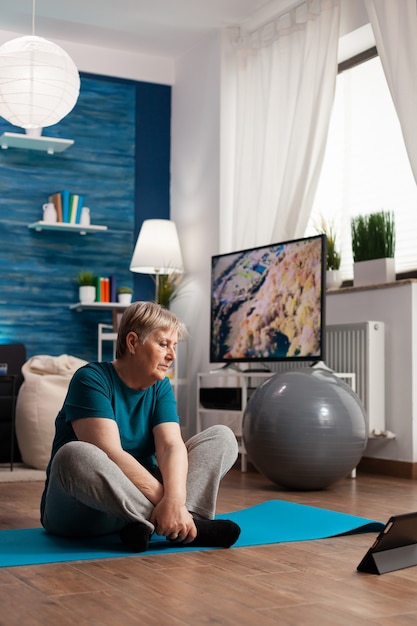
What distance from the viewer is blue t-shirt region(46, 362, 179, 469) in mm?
2471

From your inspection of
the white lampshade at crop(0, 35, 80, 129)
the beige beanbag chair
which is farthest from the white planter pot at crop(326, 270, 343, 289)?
the white lampshade at crop(0, 35, 80, 129)

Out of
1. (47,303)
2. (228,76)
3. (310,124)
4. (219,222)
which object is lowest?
(47,303)

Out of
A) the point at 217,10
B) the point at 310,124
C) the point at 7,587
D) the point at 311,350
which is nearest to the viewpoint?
the point at 7,587

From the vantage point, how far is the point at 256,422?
4109 millimetres

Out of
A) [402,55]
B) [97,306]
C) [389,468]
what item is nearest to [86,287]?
[97,306]

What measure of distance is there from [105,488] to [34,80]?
2854 mm

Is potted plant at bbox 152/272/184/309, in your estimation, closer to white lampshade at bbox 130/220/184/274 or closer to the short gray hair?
white lampshade at bbox 130/220/184/274

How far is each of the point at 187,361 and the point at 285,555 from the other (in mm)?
4007

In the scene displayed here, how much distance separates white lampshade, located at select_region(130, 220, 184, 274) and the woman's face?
3618 mm

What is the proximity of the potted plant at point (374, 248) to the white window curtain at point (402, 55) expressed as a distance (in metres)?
0.48

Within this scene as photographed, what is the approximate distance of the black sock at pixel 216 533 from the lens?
2455 millimetres

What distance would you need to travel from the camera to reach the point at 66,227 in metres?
6.29

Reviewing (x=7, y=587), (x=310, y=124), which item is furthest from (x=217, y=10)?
(x=7, y=587)

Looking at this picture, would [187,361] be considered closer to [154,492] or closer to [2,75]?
[2,75]
